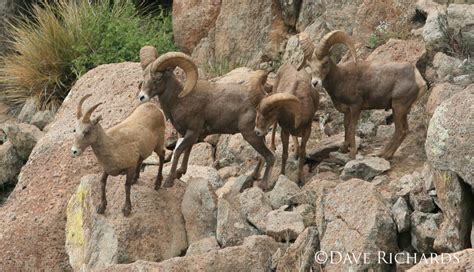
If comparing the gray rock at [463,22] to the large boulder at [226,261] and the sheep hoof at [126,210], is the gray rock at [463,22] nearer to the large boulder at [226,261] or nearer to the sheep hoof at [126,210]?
the large boulder at [226,261]

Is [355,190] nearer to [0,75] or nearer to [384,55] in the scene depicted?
[384,55]

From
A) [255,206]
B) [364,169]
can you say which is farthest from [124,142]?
[364,169]

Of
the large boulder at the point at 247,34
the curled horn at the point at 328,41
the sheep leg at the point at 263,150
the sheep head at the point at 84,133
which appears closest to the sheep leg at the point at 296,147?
the sheep leg at the point at 263,150

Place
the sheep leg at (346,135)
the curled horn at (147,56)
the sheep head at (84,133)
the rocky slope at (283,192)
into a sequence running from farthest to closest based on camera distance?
the sheep leg at (346,135) < the curled horn at (147,56) < the sheep head at (84,133) < the rocky slope at (283,192)

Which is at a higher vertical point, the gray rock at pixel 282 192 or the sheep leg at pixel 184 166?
the sheep leg at pixel 184 166

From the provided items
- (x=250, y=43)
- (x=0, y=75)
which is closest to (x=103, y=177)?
(x=250, y=43)

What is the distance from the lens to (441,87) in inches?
492

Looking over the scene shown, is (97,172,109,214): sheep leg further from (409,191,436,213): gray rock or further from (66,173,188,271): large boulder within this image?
(409,191,436,213): gray rock

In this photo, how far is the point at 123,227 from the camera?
469 inches

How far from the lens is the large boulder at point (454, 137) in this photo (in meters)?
9.76

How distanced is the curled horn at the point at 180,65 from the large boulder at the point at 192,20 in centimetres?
621

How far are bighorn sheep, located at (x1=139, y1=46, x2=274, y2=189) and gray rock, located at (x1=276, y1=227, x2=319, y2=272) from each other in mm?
2083

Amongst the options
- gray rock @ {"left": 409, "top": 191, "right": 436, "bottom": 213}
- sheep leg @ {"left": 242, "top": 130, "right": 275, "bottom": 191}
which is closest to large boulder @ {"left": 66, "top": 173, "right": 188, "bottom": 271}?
sheep leg @ {"left": 242, "top": 130, "right": 275, "bottom": 191}

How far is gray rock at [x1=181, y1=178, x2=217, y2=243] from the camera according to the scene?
39.4 ft
